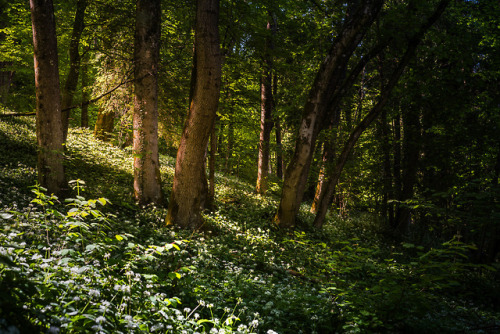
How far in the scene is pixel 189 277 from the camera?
3424mm

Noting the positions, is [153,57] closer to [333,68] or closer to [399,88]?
[333,68]

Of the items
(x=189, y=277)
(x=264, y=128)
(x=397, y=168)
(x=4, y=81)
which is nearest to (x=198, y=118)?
(x=189, y=277)

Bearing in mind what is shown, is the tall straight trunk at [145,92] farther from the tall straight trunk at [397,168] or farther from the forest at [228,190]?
the tall straight trunk at [397,168]

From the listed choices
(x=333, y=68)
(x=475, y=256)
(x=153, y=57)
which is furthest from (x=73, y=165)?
(x=475, y=256)

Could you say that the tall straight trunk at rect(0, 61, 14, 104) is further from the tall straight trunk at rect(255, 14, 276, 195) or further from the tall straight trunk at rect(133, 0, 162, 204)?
the tall straight trunk at rect(255, 14, 276, 195)

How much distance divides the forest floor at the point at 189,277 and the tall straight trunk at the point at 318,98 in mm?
1275

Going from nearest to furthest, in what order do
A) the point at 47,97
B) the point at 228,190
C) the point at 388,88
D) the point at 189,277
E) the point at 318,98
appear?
the point at 189,277 < the point at 47,97 < the point at 318,98 < the point at 388,88 < the point at 228,190

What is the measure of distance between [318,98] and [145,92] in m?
5.37

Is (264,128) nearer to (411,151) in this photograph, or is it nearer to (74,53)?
(411,151)

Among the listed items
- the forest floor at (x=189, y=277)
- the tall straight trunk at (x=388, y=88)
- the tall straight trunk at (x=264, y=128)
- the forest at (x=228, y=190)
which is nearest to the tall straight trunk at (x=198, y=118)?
the forest at (x=228, y=190)

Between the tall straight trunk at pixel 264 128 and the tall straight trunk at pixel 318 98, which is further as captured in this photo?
the tall straight trunk at pixel 264 128

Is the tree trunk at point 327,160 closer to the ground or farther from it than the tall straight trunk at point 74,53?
closer to the ground

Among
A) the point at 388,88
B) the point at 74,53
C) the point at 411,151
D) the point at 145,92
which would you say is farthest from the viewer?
the point at 411,151

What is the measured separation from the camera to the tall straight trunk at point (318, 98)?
7715mm
